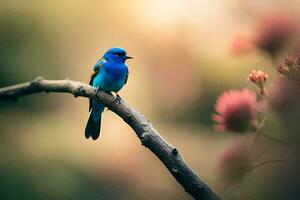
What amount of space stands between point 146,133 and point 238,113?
0.71 feet

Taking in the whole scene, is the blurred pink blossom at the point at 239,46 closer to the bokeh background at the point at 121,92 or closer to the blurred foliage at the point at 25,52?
the bokeh background at the point at 121,92

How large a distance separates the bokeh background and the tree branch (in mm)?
1952

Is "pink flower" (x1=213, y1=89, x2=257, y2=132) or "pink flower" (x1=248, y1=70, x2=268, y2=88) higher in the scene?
"pink flower" (x1=248, y1=70, x2=268, y2=88)

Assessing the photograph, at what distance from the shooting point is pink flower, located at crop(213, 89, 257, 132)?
0.33 m

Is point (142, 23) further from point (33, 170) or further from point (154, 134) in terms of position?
point (154, 134)

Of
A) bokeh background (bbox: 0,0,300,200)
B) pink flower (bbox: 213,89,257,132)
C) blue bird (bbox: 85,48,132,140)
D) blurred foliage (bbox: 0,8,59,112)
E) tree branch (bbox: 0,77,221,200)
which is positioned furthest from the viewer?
blurred foliage (bbox: 0,8,59,112)

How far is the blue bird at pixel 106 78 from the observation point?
3.75 feet

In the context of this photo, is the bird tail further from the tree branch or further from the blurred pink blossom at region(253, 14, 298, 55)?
the blurred pink blossom at region(253, 14, 298, 55)

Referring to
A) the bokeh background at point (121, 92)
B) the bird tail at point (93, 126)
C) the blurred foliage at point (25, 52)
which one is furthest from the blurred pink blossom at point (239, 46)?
the blurred foliage at point (25, 52)

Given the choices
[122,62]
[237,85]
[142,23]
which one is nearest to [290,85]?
[122,62]

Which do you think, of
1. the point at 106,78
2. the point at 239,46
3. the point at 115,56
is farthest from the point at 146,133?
the point at 115,56

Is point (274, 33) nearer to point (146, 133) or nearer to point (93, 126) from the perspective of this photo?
point (146, 133)

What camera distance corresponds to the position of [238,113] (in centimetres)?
33

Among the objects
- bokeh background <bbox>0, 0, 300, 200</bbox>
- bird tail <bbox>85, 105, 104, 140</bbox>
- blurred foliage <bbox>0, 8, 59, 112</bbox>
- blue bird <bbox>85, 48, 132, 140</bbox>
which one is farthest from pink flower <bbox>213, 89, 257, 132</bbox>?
blurred foliage <bbox>0, 8, 59, 112</bbox>
